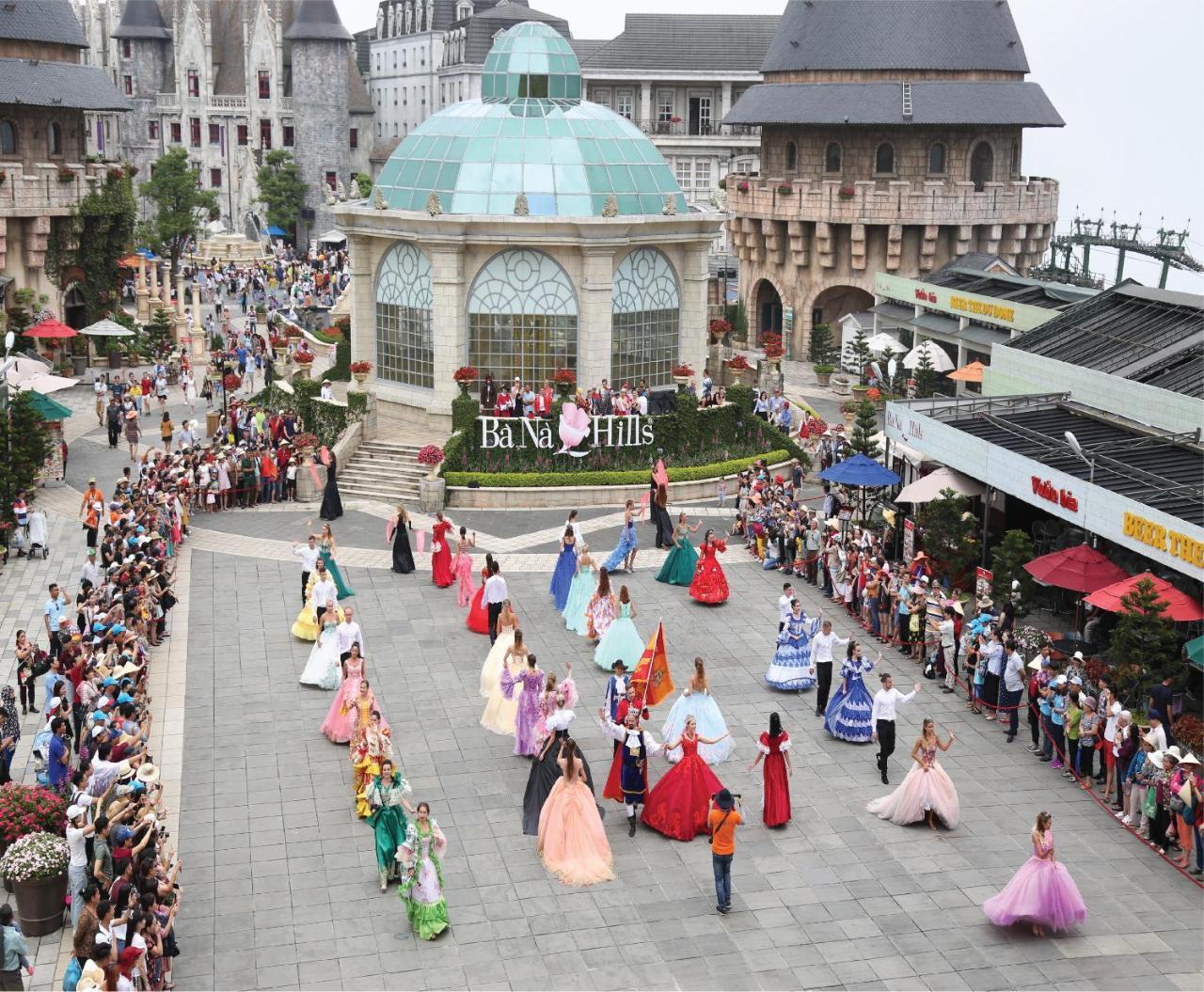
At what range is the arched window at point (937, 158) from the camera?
192 feet

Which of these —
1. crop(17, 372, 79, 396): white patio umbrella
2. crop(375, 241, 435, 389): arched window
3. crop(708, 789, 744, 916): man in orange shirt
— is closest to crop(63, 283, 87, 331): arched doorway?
crop(17, 372, 79, 396): white patio umbrella

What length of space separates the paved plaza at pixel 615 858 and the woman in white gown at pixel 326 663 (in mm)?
308

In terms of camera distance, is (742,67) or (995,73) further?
(742,67)

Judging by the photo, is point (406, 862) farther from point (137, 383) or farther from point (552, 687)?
point (137, 383)

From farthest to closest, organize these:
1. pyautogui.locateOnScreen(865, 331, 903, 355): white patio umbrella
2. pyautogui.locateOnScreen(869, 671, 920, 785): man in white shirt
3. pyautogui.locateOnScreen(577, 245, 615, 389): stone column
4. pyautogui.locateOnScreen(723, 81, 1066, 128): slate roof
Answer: pyautogui.locateOnScreen(723, 81, 1066, 128): slate roof, pyautogui.locateOnScreen(865, 331, 903, 355): white patio umbrella, pyautogui.locateOnScreen(577, 245, 615, 389): stone column, pyautogui.locateOnScreen(869, 671, 920, 785): man in white shirt

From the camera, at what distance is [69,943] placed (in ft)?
59.0

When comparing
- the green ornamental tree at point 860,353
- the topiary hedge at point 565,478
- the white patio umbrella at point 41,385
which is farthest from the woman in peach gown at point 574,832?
the green ornamental tree at point 860,353

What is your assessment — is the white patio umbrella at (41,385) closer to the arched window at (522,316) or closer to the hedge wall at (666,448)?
the hedge wall at (666,448)

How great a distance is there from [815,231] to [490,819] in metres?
42.8

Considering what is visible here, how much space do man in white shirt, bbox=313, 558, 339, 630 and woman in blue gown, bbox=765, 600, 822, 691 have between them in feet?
26.7

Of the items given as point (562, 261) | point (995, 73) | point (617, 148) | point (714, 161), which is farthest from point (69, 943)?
point (714, 161)

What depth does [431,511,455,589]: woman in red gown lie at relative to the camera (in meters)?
32.2

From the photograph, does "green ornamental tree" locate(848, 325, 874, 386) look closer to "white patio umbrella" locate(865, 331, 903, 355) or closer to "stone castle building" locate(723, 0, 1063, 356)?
"white patio umbrella" locate(865, 331, 903, 355)

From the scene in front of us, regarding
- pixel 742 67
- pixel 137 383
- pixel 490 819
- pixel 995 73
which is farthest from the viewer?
pixel 742 67
